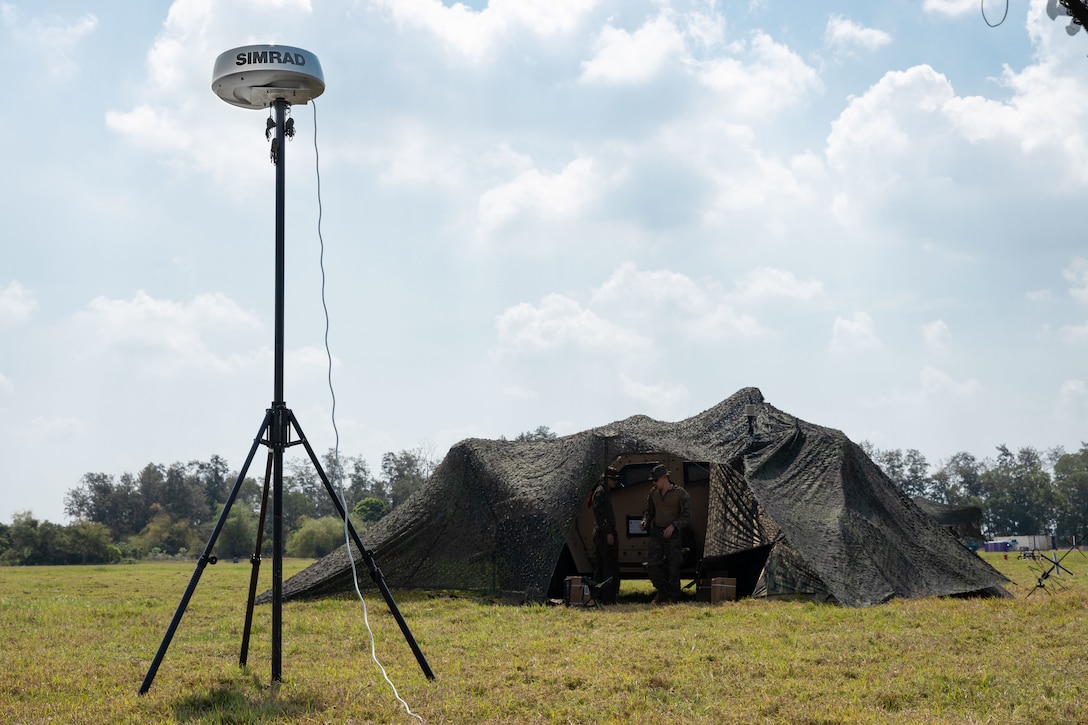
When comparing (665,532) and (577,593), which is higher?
(665,532)

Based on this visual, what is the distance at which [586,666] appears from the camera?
286 inches

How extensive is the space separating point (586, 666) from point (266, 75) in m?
4.78

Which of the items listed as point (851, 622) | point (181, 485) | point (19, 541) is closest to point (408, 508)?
point (851, 622)

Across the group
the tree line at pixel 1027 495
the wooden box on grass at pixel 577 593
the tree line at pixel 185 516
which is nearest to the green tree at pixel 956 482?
the tree line at pixel 1027 495

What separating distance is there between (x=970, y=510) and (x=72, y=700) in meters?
30.0

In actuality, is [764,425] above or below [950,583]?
above

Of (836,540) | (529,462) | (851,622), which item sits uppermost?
(529,462)

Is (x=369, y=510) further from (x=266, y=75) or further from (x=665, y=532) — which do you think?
(x=266, y=75)

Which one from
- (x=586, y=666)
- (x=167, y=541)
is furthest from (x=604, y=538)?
(x=167, y=541)

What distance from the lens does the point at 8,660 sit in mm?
7918

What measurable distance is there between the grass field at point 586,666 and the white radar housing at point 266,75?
4041mm

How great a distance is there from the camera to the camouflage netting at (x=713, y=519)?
40.8 feet

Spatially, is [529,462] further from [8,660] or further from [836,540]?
[8,660]

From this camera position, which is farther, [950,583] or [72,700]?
[950,583]
